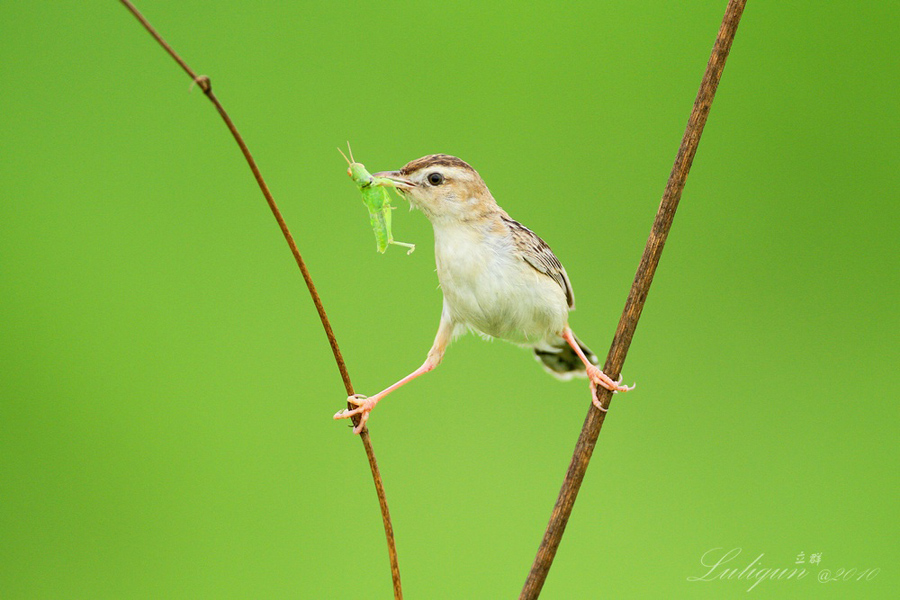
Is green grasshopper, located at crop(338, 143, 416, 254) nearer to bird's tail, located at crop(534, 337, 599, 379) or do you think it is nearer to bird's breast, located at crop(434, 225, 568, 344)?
bird's breast, located at crop(434, 225, 568, 344)

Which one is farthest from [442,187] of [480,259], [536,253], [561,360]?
[561,360]

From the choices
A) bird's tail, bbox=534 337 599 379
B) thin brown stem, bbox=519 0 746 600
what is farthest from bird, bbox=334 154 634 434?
→ thin brown stem, bbox=519 0 746 600

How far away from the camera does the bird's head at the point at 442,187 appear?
2.13 metres

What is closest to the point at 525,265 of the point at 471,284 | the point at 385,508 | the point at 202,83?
the point at 471,284

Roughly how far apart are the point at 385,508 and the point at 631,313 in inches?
21.8

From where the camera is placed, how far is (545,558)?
133 cm

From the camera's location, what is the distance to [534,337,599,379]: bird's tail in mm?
2682

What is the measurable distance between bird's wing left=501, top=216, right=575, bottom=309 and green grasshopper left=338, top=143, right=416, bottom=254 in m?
0.39

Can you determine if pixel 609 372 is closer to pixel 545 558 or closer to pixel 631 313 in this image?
pixel 631 313

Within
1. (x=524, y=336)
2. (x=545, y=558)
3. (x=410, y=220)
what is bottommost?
(x=545, y=558)

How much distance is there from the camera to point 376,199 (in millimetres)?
2055

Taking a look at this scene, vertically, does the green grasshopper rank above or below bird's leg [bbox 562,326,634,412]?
above

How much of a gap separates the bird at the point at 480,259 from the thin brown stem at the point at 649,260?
0.76 meters

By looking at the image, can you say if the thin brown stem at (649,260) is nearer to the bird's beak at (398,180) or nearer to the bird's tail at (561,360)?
the bird's beak at (398,180)
